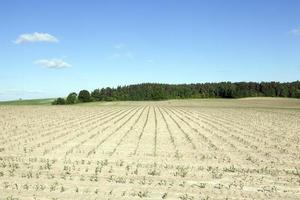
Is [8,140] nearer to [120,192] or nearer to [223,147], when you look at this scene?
[223,147]

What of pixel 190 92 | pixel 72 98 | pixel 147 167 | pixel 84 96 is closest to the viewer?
pixel 147 167

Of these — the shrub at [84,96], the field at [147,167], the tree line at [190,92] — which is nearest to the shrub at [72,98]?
the tree line at [190,92]

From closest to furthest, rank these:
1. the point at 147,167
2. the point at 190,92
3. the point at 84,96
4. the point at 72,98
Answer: the point at 147,167 < the point at 72,98 < the point at 84,96 < the point at 190,92

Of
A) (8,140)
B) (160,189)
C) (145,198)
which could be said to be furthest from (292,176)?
(8,140)

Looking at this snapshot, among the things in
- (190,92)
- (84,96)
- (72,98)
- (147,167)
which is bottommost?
(147,167)

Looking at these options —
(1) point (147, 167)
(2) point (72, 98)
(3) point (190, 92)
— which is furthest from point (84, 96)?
(1) point (147, 167)

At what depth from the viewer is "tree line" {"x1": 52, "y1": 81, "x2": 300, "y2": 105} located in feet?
512

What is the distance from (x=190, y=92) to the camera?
7219 inches

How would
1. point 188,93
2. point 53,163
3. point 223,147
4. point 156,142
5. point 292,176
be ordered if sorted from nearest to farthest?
point 292,176 < point 53,163 < point 223,147 < point 156,142 < point 188,93

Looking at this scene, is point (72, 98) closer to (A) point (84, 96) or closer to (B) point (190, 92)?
(A) point (84, 96)

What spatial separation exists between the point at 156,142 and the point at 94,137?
12.6 feet

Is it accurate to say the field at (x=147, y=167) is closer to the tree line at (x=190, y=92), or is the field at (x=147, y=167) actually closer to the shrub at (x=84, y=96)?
the tree line at (x=190, y=92)

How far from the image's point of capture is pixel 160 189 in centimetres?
1136

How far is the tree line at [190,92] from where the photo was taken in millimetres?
156000
